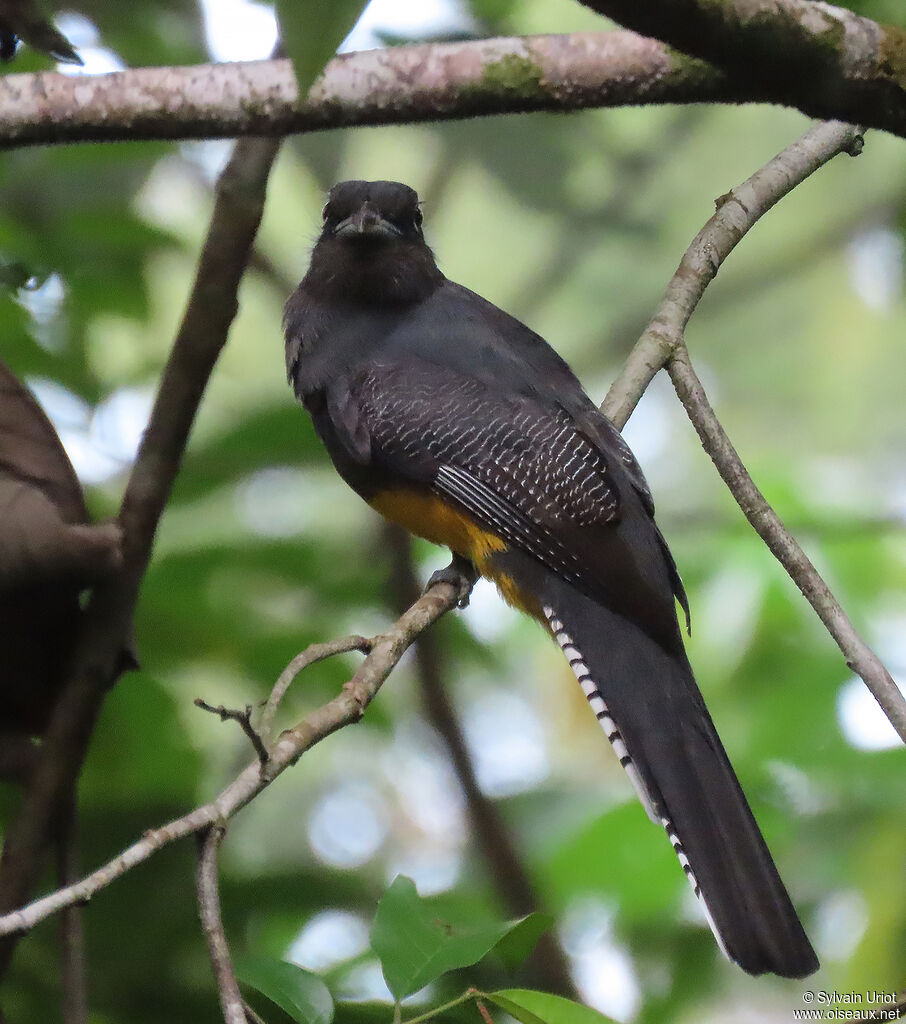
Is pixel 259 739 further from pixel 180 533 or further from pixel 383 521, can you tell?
pixel 383 521

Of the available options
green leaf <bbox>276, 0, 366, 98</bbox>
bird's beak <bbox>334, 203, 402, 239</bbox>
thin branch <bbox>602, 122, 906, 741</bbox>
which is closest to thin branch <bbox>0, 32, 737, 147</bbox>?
green leaf <bbox>276, 0, 366, 98</bbox>

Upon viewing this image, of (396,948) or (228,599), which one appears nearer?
(396,948)

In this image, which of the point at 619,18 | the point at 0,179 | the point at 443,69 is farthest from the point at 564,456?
the point at 619,18

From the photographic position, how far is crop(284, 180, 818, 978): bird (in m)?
2.58

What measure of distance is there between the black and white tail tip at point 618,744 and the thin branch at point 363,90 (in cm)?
158

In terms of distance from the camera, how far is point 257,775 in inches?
Answer: 71.7

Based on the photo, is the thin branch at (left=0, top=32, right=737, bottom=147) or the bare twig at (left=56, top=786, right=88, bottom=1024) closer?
the thin branch at (left=0, top=32, right=737, bottom=147)

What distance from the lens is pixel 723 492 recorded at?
5727 mm

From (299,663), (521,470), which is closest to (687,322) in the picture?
(521,470)

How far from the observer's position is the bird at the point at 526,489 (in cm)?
258

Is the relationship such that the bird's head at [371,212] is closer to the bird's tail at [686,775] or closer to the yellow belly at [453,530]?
the yellow belly at [453,530]

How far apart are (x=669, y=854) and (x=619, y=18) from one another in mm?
2527

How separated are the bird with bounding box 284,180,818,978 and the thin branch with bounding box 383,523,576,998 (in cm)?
38

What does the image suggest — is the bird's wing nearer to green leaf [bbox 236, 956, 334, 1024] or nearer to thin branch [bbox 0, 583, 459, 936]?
thin branch [bbox 0, 583, 459, 936]
